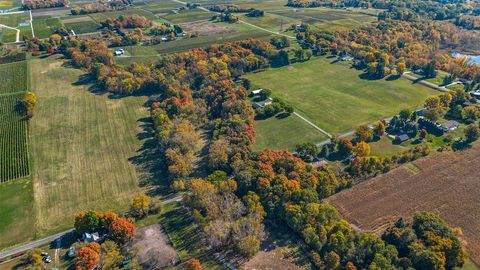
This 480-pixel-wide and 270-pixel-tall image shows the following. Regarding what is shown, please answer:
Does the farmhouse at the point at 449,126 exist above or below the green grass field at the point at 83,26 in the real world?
below

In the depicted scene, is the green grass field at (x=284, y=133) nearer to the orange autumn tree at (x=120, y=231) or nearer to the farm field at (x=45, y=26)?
the orange autumn tree at (x=120, y=231)

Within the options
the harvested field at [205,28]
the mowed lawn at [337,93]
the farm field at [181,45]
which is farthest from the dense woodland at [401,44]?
the harvested field at [205,28]

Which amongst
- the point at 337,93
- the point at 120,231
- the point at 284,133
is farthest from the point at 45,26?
the point at 120,231

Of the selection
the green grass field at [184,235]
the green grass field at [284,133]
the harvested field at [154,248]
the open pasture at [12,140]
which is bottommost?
the harvested field at [154,248]

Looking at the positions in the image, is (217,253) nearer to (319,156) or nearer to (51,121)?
(319,156)

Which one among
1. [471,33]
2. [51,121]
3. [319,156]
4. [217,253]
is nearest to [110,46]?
[51,121]

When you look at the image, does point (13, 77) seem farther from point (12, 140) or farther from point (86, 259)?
point (86, 259)
